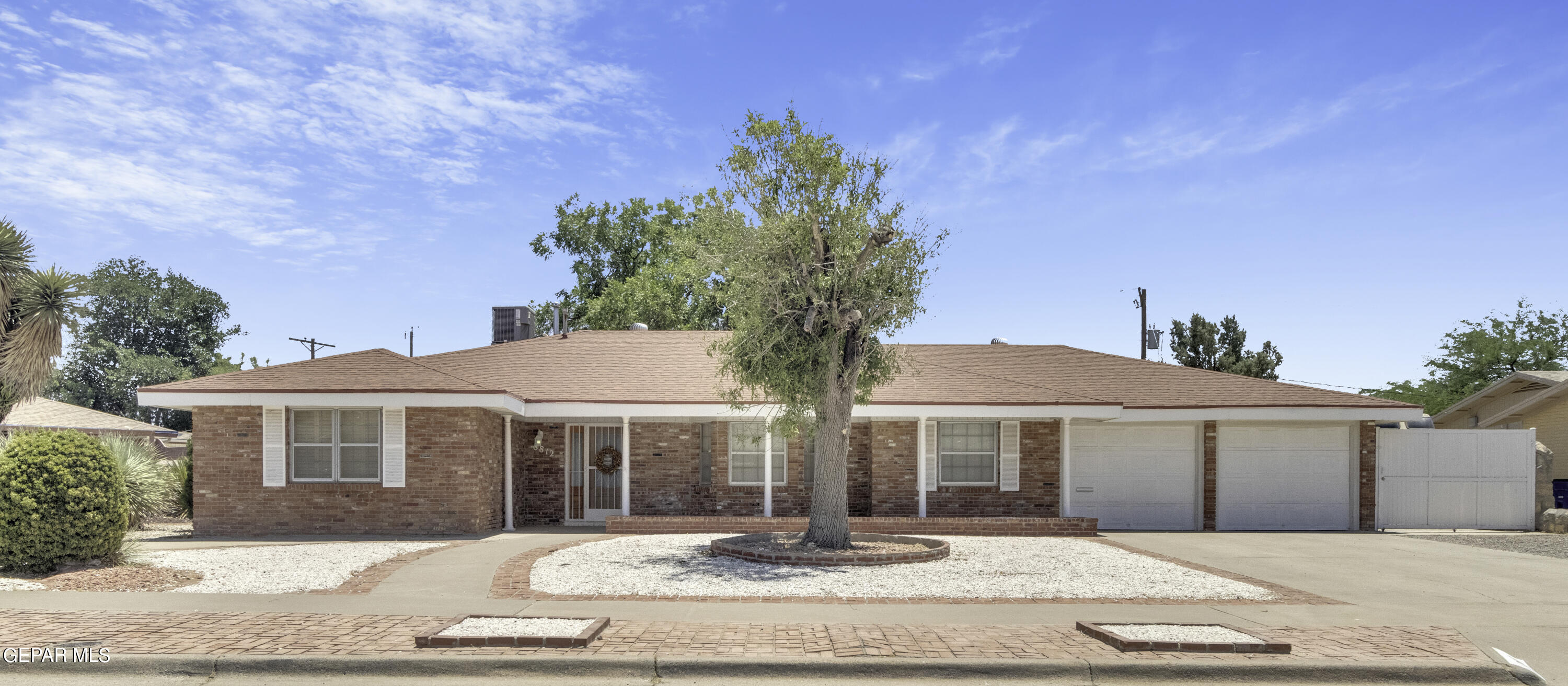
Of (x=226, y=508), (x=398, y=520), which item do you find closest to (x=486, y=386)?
(x=398, y=520)

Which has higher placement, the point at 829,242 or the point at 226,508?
the point at 829,242

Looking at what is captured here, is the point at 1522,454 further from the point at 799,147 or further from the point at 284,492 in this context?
the point at 284,492

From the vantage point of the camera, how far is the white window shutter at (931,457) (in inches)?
759

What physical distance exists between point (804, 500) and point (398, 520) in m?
7.16

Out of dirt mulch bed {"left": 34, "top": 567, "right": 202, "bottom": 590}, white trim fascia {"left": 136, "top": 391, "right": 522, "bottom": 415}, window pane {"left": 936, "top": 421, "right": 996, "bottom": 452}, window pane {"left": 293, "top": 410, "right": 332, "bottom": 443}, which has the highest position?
white trim fascia {"left": 136, "top": 391, "right": 522, "bottom": 415}

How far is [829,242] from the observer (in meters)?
13.4

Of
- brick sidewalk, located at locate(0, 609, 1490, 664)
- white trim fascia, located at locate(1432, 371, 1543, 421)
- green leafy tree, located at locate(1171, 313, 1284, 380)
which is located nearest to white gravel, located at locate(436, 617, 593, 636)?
brick sidewalk, located at locate(0, 609, 1490, 664)

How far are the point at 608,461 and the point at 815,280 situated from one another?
7.61 metres

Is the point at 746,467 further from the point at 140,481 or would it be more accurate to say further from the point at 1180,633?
the point at 1180,633

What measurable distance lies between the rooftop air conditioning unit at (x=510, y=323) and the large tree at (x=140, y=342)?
39374 millimetres

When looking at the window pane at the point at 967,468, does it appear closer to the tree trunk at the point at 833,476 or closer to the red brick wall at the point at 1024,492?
the red brick wall at the point at 1024,492

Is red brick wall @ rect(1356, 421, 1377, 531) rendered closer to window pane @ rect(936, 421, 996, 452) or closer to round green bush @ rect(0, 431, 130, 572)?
window pane @ rect(936, 421, 996, 452)

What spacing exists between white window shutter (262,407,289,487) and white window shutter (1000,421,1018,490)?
12394mm

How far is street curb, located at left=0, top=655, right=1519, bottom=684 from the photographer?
23.2 ft
